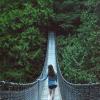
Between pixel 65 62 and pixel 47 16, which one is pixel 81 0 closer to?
pixel 47 16

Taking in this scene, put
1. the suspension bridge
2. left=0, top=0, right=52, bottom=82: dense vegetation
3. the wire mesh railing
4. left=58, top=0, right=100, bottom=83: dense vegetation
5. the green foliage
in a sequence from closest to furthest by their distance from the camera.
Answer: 1. the suspension bridge
2. the wire mesh railing
3. the green foliage
4. left=58, top=0, right=100, bottom=83: dense vegetation
5. left=0, top=0, right=52, bottom=82: dense vegetation

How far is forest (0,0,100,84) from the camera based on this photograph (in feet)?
98.7

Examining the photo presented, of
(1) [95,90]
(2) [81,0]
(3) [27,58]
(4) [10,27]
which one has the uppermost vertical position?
(2) [81,0]

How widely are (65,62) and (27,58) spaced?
497 centimetres

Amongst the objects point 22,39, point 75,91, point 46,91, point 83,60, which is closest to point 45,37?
point 22,39

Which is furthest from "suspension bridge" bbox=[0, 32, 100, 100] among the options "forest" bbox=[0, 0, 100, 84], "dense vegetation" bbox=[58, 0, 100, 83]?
"forest" bbox=[0, 0, 100, 84]

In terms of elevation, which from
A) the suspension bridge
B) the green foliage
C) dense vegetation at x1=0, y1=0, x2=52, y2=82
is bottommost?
the suspension bridge

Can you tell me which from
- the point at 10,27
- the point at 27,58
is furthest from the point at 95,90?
the point at 10,27

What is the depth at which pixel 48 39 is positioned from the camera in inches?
1435

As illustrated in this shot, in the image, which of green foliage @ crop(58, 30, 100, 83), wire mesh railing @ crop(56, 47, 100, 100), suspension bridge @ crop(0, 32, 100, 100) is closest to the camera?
suspension bridge @ crop(0, 32, 100, 100)

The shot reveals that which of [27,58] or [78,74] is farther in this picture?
[27,58]

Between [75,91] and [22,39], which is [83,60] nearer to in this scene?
[22,39]

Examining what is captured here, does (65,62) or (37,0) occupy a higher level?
(37,0)

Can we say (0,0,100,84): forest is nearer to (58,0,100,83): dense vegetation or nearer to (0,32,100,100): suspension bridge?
(58,0,100,83): dense vegetation
